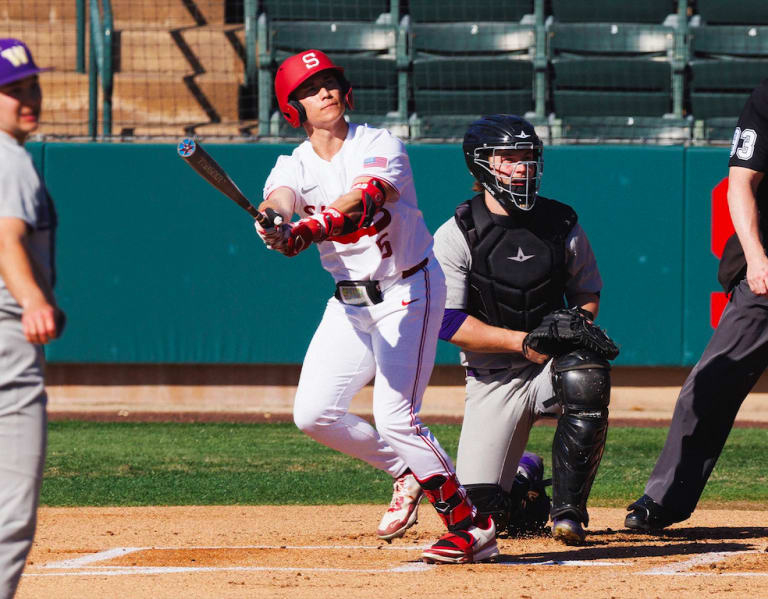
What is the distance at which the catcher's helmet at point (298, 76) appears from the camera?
4636 millimetres

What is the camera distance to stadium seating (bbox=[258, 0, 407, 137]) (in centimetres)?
1108

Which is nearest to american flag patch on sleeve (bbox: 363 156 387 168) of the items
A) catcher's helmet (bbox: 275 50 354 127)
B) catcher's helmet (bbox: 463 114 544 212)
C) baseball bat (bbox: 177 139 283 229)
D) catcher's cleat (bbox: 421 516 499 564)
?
catcher's helmet (bbox: 275 50 354 127)

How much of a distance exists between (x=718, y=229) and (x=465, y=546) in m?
6.05

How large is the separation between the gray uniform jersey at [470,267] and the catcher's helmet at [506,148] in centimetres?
26

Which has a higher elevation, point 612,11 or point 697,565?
point 612,11

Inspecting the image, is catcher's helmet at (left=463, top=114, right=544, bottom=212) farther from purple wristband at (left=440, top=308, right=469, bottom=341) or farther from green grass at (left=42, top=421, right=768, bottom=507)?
green grass at (left=42, top=421, right=768, bottom=507)

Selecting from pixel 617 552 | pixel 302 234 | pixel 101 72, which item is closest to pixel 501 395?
pixel 617 552

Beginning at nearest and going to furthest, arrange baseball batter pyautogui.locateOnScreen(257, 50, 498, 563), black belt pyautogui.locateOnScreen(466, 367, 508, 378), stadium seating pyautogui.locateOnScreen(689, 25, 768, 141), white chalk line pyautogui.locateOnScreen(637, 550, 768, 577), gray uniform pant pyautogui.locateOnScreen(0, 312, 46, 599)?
1. gray uniform pant pyautogui.locateOnScreen(0, 312, 46, 599)
2. white chalk line pyautogui.locateOnScreen(637, 550, 768, 577)
3. baseball batter pyautogui.locateOnScreen(257, 50, 498, 563)
4. black belt pyautogui.locateOnScreen(466, 367, 508, 378)
5. stadium seating pyautogui.locateOnScreen(689, 25, 768, 141)

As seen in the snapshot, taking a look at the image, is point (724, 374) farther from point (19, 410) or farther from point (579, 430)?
point (19, 410)

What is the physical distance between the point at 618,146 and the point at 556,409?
5.35 metres

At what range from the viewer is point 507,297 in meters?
Result: 5.09

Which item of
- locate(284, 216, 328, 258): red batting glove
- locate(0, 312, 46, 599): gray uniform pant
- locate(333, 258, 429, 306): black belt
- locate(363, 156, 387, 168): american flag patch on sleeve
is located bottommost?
locate(0, 312, 46, 599): gray uniform pant

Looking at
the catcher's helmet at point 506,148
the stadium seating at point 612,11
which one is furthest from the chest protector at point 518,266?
the stadium seating at point 612,11

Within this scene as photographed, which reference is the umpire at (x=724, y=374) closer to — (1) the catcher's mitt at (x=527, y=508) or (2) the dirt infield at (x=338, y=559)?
(2) the dirt infield at (x=338, y=559)
